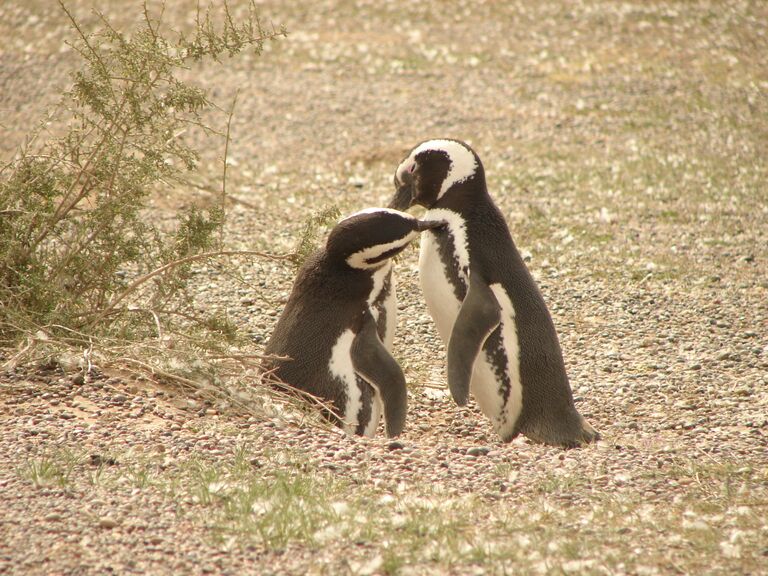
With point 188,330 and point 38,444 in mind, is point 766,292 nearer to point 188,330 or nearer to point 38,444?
point 188,330

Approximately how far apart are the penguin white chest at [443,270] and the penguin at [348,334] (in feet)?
0.90

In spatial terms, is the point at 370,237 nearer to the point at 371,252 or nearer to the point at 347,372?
the point at 371,252

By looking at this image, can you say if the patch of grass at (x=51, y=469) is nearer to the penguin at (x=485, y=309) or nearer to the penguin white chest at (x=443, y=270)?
the penguin at (x=485, y=309)

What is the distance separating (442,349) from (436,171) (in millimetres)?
1638

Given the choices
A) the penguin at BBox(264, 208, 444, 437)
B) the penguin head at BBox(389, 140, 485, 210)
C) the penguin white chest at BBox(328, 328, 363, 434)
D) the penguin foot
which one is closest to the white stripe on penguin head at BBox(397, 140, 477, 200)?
the penguin head at BBox(389, 140, 485, 210)

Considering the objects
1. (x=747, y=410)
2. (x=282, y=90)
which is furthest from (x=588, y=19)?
(x=747, y=410)

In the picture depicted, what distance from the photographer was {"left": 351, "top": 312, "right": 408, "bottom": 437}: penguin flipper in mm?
4906

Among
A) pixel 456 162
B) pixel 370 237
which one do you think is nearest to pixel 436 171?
pixel 456 162

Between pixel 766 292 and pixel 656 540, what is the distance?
4.47m

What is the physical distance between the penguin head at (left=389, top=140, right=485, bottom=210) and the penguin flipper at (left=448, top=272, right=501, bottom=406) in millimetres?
593

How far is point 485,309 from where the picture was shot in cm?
507

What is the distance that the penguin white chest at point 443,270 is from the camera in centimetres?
530

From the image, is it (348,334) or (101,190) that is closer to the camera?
(348,334)

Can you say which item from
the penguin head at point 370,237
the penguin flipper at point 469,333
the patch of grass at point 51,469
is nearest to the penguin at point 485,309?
the penguin flipper at point 469,333
